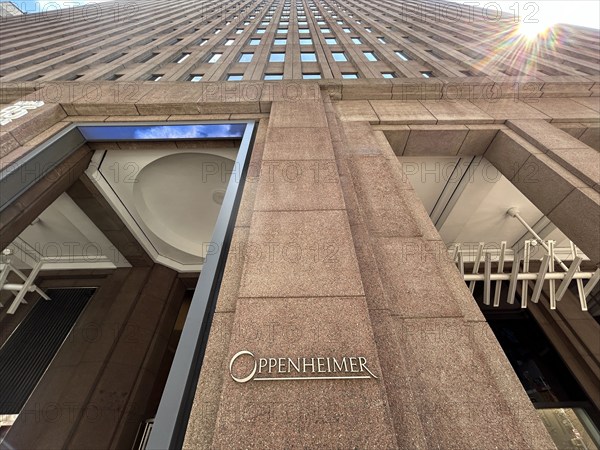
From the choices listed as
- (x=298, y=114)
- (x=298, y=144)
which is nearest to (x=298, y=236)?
(x=298, y=144)

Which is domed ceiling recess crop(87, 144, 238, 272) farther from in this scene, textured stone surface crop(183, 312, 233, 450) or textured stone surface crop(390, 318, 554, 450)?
textured stone surface crop(390, 318, 554, 450)

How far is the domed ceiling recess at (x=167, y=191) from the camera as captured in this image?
8344 millimetres

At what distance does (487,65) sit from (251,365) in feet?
55.7

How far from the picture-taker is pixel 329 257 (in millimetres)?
3709

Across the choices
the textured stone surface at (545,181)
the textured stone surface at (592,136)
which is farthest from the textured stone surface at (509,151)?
the textured stone surface at (592,136)

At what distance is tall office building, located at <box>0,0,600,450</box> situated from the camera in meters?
2.67

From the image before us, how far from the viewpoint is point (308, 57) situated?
1404 cm

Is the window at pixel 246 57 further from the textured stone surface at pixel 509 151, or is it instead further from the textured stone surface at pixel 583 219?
the textured stone surface at pixel 583 219

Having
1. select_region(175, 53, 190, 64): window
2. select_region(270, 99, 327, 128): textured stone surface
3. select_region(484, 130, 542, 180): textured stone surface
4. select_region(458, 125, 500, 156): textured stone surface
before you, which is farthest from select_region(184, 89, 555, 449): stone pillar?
select_region(175, 53, 190, 64): window

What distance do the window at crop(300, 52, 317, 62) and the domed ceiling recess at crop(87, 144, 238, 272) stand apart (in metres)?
9.49

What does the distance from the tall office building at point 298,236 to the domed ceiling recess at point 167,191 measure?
10cm

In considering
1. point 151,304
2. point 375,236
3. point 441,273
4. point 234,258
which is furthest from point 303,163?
point 151,304

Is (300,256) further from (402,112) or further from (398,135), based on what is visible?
(402,112)

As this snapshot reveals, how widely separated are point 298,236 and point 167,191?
832 centimetres
